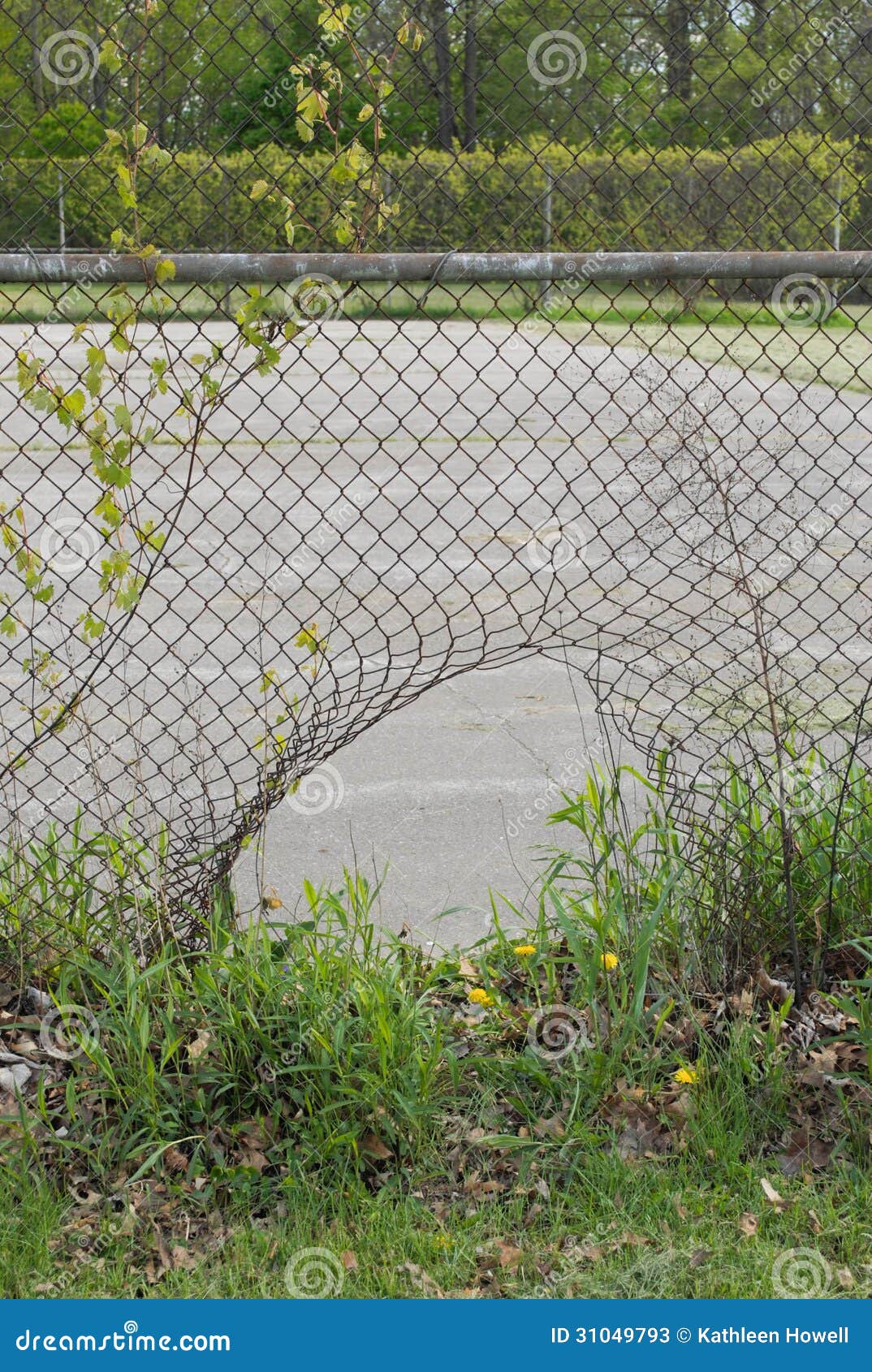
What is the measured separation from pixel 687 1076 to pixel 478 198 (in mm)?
6610

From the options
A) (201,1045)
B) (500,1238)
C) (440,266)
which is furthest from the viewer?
(440,266)

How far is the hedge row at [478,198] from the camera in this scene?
3008mm

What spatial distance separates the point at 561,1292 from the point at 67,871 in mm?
1495

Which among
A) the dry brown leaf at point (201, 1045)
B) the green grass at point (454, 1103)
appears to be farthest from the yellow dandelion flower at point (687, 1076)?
the dry brown leaf at point (201, 1045)

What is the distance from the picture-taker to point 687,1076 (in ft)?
9.16

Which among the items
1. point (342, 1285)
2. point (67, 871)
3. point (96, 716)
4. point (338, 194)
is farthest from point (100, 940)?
point (96, 716)

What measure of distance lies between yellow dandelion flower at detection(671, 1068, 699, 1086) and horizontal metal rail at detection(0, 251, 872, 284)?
5.81ft

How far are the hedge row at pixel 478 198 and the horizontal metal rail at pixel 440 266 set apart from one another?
6cm

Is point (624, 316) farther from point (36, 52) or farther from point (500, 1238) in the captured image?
point (500, 1238)

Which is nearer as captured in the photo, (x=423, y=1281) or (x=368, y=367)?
(x=423, y=1281)

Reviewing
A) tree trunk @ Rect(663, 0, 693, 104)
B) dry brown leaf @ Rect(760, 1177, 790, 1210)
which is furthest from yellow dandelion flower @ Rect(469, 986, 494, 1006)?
tree trunk @ Rect(663, 0, 693, 104)

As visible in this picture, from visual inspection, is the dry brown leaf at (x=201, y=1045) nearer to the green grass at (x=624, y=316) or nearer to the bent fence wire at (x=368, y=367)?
the bent fence wire at (x=368, y=367)

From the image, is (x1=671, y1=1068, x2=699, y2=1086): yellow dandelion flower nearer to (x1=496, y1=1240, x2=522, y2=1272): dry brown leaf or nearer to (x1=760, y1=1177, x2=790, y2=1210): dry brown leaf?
(x1=760, y1=1177, x2=790, y2=1210): dry brown leaf

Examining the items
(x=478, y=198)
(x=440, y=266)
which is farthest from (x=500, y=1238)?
(x=478, y=198)
